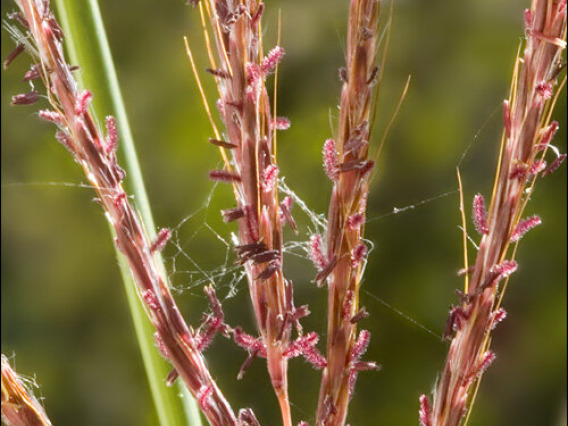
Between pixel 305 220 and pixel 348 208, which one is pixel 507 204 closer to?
pixel 348 208

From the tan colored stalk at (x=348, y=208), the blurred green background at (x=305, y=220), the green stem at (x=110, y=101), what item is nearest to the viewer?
the tan colored stalk at (x=348, y=208)

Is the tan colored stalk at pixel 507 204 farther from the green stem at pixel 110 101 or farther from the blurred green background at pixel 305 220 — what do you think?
the blurred green background at pixel 305 220

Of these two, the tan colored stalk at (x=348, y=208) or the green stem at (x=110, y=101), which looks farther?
the green stem at (x=110, y=101)

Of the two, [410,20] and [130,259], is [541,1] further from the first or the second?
[410,20]

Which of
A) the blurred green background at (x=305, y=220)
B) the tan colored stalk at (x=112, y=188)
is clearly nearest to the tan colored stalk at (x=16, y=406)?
the tan colored stalk at (x=112, y=188)

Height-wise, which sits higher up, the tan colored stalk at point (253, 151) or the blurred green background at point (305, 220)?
the tan colored stalk at point (253, 151)

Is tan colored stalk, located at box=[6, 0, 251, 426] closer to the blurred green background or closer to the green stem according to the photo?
the green stem

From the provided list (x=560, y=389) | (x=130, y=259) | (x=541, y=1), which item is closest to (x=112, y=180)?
(x=130, y=259)

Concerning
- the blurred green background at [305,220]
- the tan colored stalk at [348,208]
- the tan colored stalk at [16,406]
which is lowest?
the blurred green background at [305,220]
